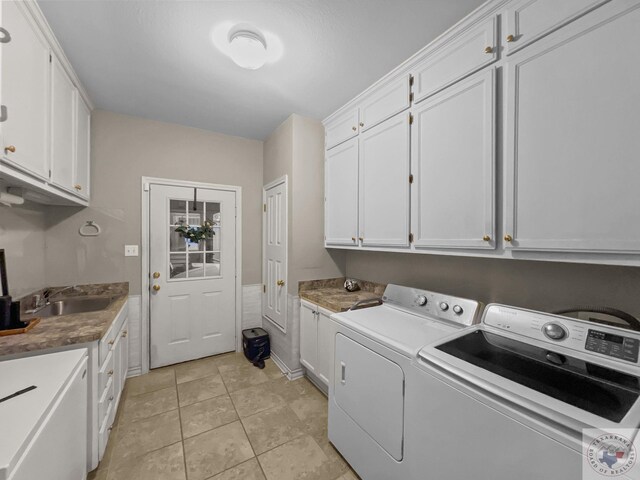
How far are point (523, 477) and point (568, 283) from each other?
3.32 feet

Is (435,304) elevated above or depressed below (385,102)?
below

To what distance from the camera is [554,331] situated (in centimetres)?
110

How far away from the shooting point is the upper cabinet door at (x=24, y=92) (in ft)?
3.83

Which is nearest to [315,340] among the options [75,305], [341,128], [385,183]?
[385,183]

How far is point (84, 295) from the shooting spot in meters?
2.39

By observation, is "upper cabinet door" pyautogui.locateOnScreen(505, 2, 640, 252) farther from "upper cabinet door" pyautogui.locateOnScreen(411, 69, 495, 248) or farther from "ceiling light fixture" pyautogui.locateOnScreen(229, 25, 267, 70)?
"ceiling light fixture" pyautogui.locateOnScreen(229, 25, 267, 70)

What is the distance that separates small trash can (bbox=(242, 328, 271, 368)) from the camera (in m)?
2.82

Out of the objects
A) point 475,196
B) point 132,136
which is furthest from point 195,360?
point 475,196

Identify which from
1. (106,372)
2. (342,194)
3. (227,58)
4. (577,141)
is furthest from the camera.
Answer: (342,194)

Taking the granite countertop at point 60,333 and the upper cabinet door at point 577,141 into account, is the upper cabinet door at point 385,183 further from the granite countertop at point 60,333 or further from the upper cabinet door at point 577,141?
the granite countertop at point 60,333

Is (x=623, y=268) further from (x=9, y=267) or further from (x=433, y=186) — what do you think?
(x=9, y=267)

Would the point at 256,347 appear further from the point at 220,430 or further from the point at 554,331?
the point at 554,331

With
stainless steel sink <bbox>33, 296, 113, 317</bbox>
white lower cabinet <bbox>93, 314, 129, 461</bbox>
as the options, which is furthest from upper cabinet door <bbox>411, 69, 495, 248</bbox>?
stainless steel sink <bbox>33, 296, 113, 317</bbox>

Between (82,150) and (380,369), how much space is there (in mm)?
2868
